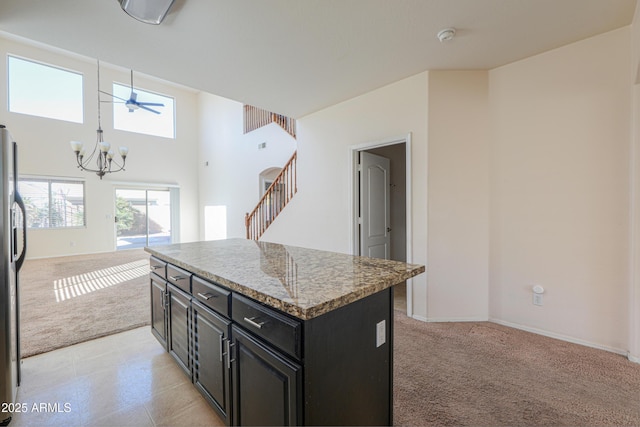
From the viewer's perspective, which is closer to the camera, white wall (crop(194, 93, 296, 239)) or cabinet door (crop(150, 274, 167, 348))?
cabinet door (crop(150, 274, 167, 348))

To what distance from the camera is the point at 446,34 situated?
226cm

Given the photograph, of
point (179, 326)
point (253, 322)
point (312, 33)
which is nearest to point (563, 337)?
point (253, 322)

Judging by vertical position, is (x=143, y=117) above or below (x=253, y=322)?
above

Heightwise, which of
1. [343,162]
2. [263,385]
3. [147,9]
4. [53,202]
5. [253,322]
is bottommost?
[263,385]

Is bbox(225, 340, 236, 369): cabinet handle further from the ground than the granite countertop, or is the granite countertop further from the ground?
the granite countertop

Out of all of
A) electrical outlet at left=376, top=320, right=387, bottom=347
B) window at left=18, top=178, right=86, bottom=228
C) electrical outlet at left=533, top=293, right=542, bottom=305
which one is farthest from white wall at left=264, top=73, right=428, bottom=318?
window at left=18, top=178, right=86, bottom=228

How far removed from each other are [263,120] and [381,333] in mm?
6379

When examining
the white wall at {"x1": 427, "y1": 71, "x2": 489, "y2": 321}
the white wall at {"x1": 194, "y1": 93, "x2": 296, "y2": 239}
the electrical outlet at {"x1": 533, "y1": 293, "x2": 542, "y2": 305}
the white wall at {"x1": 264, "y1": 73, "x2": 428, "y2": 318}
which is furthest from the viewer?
the white wall at {"x1": 194, "y1": 93, "x2": 296, "y2": 239}

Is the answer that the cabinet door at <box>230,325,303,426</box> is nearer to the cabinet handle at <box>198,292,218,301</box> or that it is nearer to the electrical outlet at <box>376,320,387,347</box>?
the cabinet handle at <box>198,292,218,301</box>

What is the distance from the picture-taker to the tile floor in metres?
1.62

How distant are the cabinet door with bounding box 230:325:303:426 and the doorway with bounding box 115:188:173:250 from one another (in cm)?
849

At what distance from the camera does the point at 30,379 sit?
6.50 ft

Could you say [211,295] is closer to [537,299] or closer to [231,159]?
[537,299]

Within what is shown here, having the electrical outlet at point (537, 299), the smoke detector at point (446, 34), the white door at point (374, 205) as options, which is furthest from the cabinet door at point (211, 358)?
the electrical outlet at point (537, 299)
